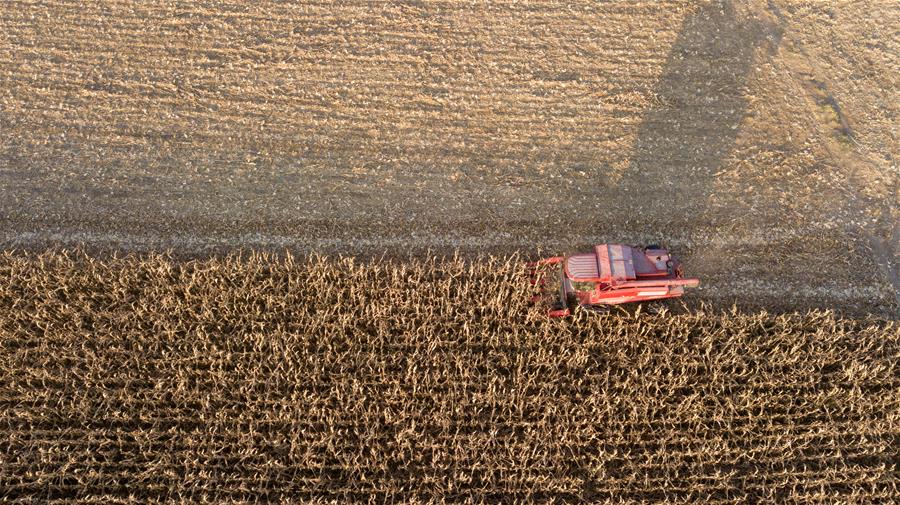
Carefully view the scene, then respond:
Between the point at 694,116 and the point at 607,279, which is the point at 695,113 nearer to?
the point at 694,116

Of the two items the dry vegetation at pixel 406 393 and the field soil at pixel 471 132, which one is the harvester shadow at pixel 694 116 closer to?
the field soil at pixel 471 132

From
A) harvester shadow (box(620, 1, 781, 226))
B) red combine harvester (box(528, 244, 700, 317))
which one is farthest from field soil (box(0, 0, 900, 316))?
red combine harvester (box(528, 244, 700, 317))

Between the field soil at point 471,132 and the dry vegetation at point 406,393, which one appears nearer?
the dry vegetation at point 406,393

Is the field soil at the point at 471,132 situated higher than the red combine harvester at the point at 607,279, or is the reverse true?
the field soil at the point at 471,132

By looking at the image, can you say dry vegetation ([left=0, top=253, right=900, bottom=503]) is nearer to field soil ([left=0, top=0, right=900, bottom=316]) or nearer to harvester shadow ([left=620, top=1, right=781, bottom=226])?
field soil ([left=0, top=0, right=900, bottom=316])

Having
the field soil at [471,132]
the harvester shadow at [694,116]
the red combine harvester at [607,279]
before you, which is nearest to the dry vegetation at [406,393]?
the red combine harvester at [607,279]

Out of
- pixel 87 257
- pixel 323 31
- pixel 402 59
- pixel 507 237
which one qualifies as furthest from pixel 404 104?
pixel 87 257

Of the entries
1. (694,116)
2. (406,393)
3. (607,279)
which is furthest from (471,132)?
(406,393)
